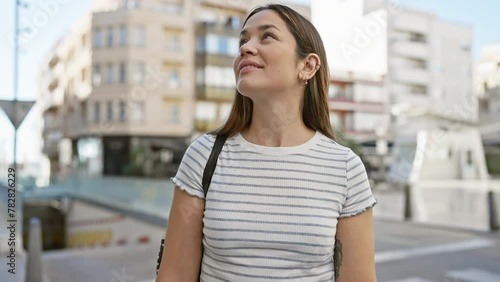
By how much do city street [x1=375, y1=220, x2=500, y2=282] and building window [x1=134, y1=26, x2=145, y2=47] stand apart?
14.9 metres

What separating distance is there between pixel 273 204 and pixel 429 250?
4.65m

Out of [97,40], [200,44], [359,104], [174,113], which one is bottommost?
[174,113]

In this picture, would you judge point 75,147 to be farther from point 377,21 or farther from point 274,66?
point 274,66

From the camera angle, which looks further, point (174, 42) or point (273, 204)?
point (174, 42)

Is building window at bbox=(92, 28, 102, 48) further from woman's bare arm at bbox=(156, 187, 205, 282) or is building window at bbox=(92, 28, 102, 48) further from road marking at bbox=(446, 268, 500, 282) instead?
woman's bare arm at bbox=(156, 187, 205, 282)

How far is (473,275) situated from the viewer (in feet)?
12.9

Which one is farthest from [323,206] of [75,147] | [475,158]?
[75,147]

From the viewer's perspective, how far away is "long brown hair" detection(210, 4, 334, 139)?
89 centimetres

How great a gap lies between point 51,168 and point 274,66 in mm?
26721

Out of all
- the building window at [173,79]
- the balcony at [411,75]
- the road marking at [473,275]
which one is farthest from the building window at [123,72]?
the road marking at [473,275]

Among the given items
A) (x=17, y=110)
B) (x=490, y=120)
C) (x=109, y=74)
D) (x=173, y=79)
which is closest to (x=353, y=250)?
(x=17, y=110)

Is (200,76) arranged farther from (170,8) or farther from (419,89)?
(419,89)

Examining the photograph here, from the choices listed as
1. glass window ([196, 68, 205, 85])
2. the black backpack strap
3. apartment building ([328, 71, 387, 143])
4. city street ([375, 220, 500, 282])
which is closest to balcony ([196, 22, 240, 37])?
glass window ([196, 68, 205, 85])

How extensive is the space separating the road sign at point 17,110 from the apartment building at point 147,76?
16.9 m
